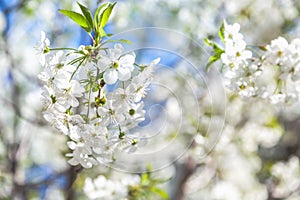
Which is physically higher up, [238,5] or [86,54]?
[238,5]

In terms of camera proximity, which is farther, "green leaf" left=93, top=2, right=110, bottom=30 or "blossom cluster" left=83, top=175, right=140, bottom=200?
"blossom cluster" left=83, top=175, right=140, bottom=200

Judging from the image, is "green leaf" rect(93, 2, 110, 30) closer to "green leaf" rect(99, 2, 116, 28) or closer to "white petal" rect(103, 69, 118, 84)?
"green leaf" rect(99, 2, 116, 28)

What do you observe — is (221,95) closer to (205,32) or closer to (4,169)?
(205,32)

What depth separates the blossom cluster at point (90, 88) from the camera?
2.67 ft

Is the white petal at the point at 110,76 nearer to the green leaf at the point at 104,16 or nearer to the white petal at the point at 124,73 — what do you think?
the white petal at the point at 124,73

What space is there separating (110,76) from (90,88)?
0.18 feet

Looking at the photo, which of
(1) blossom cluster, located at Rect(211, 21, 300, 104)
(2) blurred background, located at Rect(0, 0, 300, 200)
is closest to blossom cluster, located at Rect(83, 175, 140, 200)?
(2) blurred background, located at Rect(0, 0, 300, 200)

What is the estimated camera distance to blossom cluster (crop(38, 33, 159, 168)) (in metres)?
0.81

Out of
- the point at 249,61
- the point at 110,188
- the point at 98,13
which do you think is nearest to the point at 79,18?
the point at 98,13

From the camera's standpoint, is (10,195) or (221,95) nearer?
(221,95)

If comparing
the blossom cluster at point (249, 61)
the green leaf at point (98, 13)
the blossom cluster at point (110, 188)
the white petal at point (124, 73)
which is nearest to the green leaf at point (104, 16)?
the green leaf at point (98, 13)

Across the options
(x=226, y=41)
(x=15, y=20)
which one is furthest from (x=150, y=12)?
(x=226, y=41)

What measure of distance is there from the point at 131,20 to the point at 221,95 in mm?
1339

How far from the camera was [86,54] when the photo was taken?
834 mm
